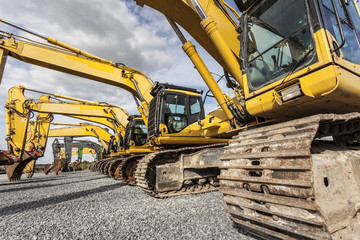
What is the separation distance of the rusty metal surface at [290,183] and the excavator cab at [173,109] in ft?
12.6

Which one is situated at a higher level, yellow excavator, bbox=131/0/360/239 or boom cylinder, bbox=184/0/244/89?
boom cylinder, bbox=184/0/244/89

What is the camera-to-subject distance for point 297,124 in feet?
6.22

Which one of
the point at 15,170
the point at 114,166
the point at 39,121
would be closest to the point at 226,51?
the point at 114,166

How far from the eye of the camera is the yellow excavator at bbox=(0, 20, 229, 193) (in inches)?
179

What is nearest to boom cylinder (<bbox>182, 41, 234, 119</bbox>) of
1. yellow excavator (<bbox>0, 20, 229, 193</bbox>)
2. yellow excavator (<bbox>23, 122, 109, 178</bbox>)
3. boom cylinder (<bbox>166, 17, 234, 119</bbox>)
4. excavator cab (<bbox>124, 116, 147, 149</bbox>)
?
boom cylinder (<bbox>166, 17, 234, 119</bbox>)

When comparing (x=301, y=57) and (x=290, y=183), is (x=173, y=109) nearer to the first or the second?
(x=301, y=57)

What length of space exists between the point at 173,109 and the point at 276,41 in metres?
4.08

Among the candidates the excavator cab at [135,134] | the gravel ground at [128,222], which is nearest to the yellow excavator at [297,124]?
the gravel ground at [128,222]

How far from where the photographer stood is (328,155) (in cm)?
179

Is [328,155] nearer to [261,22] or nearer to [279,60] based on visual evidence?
[279,60]

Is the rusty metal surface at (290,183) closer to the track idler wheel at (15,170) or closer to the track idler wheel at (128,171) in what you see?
the track idler wheel at (128,171)

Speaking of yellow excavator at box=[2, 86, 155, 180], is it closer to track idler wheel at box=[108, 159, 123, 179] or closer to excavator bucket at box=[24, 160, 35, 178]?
track idler wheel at box=[108, 159, 123, 179]

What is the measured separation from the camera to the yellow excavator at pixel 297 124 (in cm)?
151

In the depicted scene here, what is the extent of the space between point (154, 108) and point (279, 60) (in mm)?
4435
